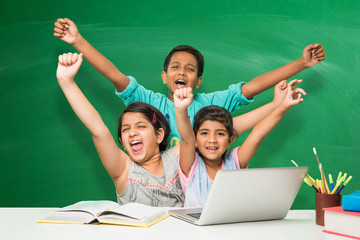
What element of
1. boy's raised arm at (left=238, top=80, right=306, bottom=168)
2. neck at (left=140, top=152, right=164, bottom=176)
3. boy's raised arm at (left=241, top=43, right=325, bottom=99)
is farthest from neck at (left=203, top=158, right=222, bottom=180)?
boy's raised arm at (left=241, top=43, right=325, bottom=99)

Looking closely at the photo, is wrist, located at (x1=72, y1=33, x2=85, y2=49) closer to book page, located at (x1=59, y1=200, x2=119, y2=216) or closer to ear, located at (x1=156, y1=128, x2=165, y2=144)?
ear, located at (x1=156, y1=128, x2=165, y2=144)

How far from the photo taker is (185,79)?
2.06m

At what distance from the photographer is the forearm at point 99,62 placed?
6.13ft

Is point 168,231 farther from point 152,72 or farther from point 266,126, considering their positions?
point 152,72

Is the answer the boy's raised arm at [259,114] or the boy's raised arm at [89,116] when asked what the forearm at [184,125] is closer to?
the boy's raised arm at [89,116]

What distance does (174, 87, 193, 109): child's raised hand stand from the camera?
1.27 metres

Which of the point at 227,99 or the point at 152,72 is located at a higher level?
the point at 152,72

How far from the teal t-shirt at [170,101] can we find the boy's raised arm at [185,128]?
42cm

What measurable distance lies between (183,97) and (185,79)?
792 mm

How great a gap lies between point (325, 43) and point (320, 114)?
18.4 inches

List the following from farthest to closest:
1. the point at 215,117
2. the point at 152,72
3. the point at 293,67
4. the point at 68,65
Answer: the point at 152,72, the point at 293,67, the point at 215,117, the point at 68,65

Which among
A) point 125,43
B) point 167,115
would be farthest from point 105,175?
point 125,43

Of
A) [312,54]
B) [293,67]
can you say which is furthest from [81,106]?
[312,54]

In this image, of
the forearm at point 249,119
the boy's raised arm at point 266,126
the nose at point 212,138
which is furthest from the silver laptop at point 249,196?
the forearm at point 249,119
